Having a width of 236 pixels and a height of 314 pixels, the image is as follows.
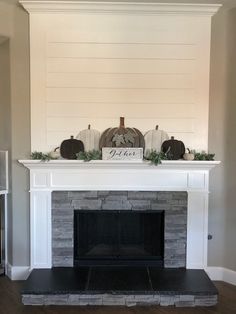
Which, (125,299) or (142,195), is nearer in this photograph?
(125,299)

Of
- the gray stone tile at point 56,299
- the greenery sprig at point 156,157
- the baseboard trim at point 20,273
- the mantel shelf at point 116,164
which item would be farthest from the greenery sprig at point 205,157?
the baseboard trim at point 20,273

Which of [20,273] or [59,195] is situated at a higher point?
[59,195]

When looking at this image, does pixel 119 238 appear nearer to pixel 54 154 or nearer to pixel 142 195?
pixel 142 195

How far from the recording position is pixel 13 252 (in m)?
3.46

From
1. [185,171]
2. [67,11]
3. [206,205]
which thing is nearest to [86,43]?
[67,11]

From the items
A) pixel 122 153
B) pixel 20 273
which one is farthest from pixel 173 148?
pixel 20 273

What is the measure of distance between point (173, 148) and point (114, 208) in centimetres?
83

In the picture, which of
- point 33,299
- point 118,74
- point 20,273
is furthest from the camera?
point 20,273

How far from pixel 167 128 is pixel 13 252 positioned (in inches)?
79.0

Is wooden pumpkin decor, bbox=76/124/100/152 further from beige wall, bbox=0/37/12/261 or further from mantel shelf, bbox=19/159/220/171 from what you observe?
beige wall, bbox=0/37/12/261

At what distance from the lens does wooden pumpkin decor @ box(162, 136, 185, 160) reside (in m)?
3.31

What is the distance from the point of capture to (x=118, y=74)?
335 cm

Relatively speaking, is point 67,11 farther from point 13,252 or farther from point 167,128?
point 13,252

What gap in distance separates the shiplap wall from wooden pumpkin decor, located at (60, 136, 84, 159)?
82 millimetres
